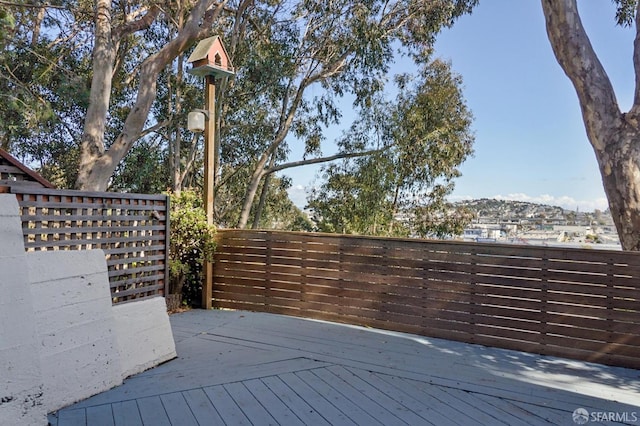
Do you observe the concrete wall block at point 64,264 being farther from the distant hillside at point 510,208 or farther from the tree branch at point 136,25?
the distant hillside at point 510,208

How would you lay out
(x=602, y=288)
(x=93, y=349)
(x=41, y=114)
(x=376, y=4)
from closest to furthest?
(x=93, y=349), (x=602, y=288), (x=41, y=114), (x=376, y=4)

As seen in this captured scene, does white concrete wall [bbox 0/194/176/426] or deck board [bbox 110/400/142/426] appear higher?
white concrete wall [bbox 0/194/176/426]

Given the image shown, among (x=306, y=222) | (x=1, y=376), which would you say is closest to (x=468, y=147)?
(x=306, y=222)

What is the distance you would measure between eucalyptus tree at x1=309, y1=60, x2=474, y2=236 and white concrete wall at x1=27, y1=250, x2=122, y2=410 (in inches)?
258

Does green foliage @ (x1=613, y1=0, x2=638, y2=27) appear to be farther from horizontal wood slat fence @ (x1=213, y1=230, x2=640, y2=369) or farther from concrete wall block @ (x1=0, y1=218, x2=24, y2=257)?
concrete wall block @ (x1=0, y1=218, x2=24, y2=257)

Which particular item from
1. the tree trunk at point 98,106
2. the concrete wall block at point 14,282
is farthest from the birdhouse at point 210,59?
the concrete wall block at point 14,282

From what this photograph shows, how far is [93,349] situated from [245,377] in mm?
956

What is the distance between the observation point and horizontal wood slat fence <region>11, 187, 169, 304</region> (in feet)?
8.50

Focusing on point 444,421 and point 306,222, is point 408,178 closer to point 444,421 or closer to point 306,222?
point 306,222

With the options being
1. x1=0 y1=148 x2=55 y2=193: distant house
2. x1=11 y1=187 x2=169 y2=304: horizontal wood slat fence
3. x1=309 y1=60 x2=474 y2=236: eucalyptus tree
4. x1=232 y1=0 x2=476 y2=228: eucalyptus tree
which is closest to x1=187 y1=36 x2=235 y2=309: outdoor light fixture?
x1=11 y1=187 x2=169 y2=304: horizontal wood slat fence

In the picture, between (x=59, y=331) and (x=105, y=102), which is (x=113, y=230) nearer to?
(x=59, y=331)

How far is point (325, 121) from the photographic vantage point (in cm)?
1052
